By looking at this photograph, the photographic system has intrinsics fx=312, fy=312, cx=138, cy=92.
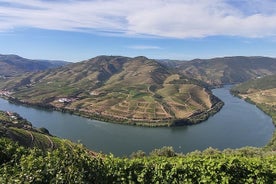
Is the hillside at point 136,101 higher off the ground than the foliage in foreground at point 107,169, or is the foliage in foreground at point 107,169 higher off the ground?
the foliage in foreground at point 107,169

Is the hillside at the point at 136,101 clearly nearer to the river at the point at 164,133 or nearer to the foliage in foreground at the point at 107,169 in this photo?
the river at the point at 164,133

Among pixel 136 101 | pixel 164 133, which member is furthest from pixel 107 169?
pixel 136 101

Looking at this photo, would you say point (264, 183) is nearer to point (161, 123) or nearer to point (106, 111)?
point (161, 123)

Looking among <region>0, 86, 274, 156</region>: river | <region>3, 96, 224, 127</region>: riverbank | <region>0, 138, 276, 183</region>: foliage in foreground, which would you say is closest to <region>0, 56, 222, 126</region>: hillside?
<region>3, 96, 224, 127</region>: riverbank

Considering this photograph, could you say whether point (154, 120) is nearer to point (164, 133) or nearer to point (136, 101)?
point (164, 133)

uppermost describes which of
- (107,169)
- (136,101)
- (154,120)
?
(107,169)

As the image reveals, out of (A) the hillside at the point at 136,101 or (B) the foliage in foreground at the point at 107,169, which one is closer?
(B) the foliage in foreground at the point at 107,169

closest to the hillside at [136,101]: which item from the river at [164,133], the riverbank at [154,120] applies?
the riverbank at [154,120]

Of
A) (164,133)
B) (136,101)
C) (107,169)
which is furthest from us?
(136,101)
